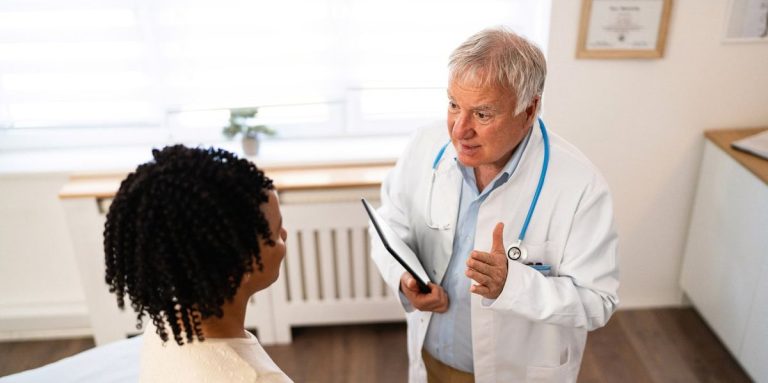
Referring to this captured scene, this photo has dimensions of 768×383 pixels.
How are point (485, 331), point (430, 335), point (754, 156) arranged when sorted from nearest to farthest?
point (485, 331)
point (430, 335)
point (754, 156)

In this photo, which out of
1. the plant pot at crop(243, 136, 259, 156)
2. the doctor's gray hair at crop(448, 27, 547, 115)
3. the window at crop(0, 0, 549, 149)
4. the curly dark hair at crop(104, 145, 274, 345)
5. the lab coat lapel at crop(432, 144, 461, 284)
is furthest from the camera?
the plant pot at crop(243, 136, 259, 156)

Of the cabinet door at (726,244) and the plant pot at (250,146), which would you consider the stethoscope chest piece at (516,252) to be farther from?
the plant pot at (250,146)

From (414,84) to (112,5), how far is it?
1.19 metres

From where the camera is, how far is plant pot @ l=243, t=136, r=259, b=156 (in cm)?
242

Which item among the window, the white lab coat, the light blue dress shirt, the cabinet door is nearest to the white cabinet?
the cabinet door

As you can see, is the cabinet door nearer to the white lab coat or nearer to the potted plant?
the white lab coat

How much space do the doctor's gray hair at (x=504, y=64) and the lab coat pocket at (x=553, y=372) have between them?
648 millimetres

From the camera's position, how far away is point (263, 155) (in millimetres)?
2471

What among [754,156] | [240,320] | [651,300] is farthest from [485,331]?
[651,300]

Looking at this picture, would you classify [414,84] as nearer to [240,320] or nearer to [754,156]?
[754,156]

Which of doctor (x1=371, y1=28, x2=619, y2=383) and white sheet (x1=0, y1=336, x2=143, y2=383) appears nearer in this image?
doctor (x1=371, y1=28, x2=619, y2=383)

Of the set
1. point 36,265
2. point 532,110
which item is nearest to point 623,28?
point 532,110

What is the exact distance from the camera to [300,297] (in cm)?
248

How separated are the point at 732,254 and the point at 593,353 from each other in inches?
25.5
